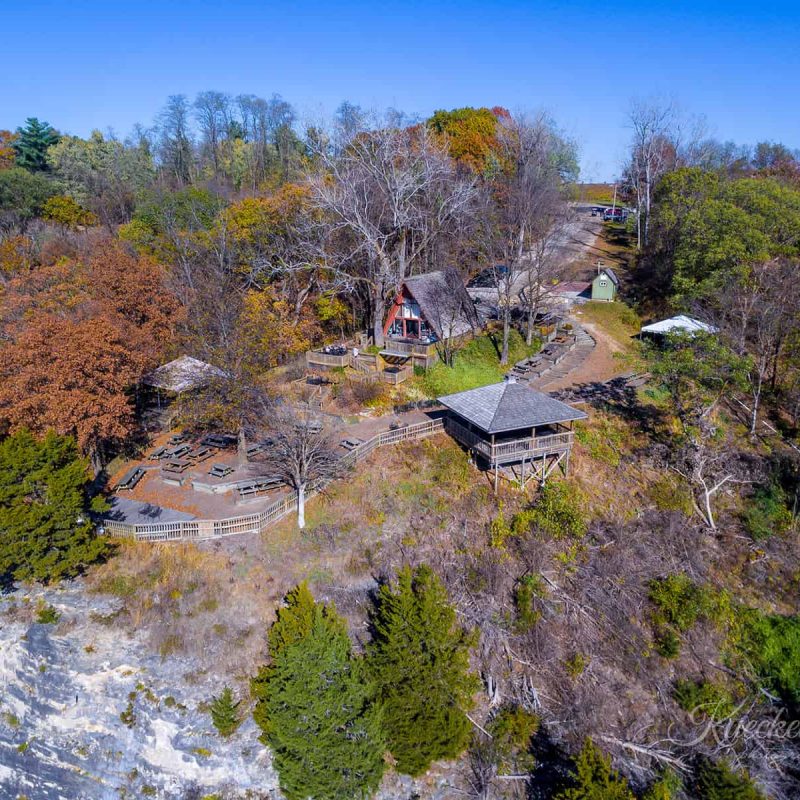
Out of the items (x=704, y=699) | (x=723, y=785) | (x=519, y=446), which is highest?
(x=519, y=446)

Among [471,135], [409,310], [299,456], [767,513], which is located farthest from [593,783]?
[471,135]

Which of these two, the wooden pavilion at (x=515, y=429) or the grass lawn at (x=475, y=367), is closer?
the wooden pavilion at (x=515, y=429)

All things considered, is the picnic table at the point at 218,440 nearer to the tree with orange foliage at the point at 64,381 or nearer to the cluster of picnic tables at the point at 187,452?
the cluster of picnic tables at the point at 187,452

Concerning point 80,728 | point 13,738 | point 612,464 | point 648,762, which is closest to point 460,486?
point 612,464

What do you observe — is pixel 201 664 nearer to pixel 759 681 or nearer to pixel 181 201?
pixel 759 681

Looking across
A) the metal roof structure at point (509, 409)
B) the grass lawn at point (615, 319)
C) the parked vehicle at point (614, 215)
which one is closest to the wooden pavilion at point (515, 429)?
the metal roof structure at point (509, 409)

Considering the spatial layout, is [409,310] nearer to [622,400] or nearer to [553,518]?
[622,400]
